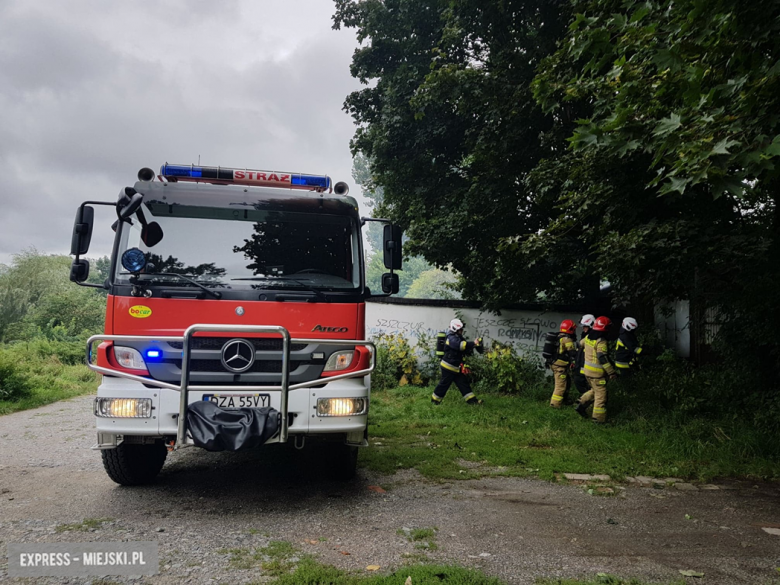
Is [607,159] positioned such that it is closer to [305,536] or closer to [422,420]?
[422,420]

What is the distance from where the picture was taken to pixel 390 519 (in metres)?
4.14

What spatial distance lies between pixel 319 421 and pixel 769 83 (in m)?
3.76

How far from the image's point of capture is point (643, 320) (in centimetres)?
1066

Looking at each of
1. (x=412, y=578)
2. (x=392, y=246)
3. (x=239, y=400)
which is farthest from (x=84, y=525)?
(x=392, y=246)

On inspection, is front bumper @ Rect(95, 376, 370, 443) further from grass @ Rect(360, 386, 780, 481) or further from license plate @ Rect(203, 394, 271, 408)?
grass @ Rect(360, 386, 780, 481)

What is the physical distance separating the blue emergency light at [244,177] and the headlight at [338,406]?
7.01ft

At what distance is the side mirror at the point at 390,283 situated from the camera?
5354 mm

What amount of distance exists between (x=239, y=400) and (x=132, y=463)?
4.97ft

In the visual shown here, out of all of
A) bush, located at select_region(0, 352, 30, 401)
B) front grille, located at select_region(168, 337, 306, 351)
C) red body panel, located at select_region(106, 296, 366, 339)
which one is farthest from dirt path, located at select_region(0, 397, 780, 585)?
bush, located at select_region(0, 352, 30, 401)

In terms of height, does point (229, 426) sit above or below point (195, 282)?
below

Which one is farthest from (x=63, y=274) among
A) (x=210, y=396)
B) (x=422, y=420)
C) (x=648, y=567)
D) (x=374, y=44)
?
(x=648, y=567)

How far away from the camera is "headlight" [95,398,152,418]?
3.99 m

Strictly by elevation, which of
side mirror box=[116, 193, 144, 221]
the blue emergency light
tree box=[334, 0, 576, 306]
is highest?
tree box=[334, 0, 576, 306]

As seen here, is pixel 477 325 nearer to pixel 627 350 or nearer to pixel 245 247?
pixel 627 350
